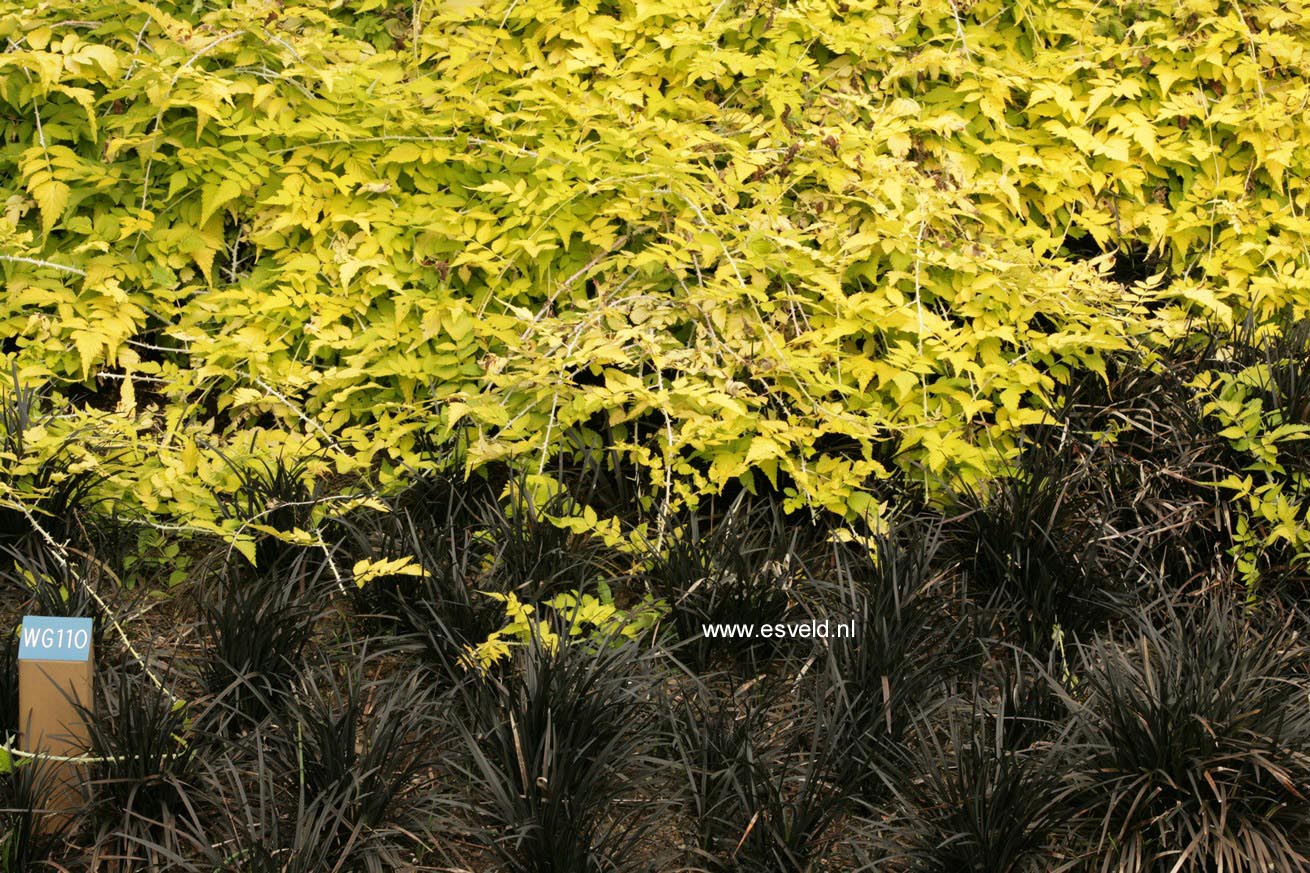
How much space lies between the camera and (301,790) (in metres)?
2.65

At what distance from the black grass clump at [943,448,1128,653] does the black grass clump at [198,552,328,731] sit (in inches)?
71.4

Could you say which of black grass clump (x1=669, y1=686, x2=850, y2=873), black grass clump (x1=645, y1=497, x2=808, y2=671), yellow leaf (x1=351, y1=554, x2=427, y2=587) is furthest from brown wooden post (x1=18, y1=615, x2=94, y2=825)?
black grass clump (x1=645, y1=497, x2=808, y2=671)

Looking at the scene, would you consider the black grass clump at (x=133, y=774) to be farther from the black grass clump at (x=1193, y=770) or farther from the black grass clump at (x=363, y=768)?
the black grass clump at (x=1193, y=770)

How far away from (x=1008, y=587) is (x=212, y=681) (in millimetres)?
2146

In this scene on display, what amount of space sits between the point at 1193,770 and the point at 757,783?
93 cm

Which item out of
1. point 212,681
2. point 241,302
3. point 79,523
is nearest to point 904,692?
point 212,681

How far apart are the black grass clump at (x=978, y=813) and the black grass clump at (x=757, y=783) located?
0.47ft

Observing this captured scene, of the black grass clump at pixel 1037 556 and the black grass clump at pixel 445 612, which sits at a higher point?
the black grass clump at pixel 1037 556

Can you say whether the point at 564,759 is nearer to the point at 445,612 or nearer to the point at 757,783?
the point at 757,783

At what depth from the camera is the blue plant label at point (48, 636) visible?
2.61m

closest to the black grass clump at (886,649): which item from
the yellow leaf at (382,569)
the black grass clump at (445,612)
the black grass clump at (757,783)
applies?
the black grass clump at (757,783)

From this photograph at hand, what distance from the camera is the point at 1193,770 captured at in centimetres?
275

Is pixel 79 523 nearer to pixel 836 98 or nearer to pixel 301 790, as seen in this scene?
pixel 301 790

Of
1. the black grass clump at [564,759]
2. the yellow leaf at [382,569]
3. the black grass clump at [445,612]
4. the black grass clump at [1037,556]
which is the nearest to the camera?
the black grass clump at [564,759]
